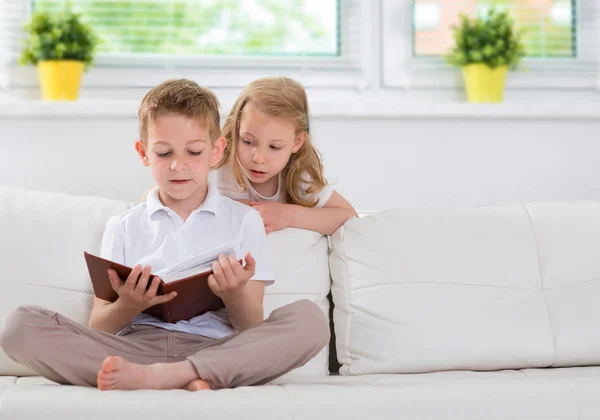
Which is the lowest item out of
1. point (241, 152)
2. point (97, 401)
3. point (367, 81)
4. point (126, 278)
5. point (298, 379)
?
point (298, 379)

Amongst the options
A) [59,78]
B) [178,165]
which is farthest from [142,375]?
[59,78]

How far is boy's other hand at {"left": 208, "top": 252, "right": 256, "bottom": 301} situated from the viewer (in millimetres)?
1595

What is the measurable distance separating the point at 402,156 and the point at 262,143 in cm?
76

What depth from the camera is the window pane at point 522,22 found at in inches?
112

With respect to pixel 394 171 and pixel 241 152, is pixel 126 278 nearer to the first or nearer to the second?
pixel 241 152

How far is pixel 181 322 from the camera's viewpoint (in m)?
1.81

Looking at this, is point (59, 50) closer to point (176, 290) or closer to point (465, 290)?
point (176, 290)

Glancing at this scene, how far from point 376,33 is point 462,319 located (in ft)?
3.91

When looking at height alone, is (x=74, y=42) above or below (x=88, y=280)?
above

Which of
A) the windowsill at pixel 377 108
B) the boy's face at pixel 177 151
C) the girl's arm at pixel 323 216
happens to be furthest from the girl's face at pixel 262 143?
the windowsill at pixel 377 108

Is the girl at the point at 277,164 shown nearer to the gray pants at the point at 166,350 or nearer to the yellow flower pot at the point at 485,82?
the gray pants at the point at 166,350

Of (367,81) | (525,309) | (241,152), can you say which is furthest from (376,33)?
(525,309)

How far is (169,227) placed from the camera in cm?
184

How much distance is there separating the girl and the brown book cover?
365 millimetres
